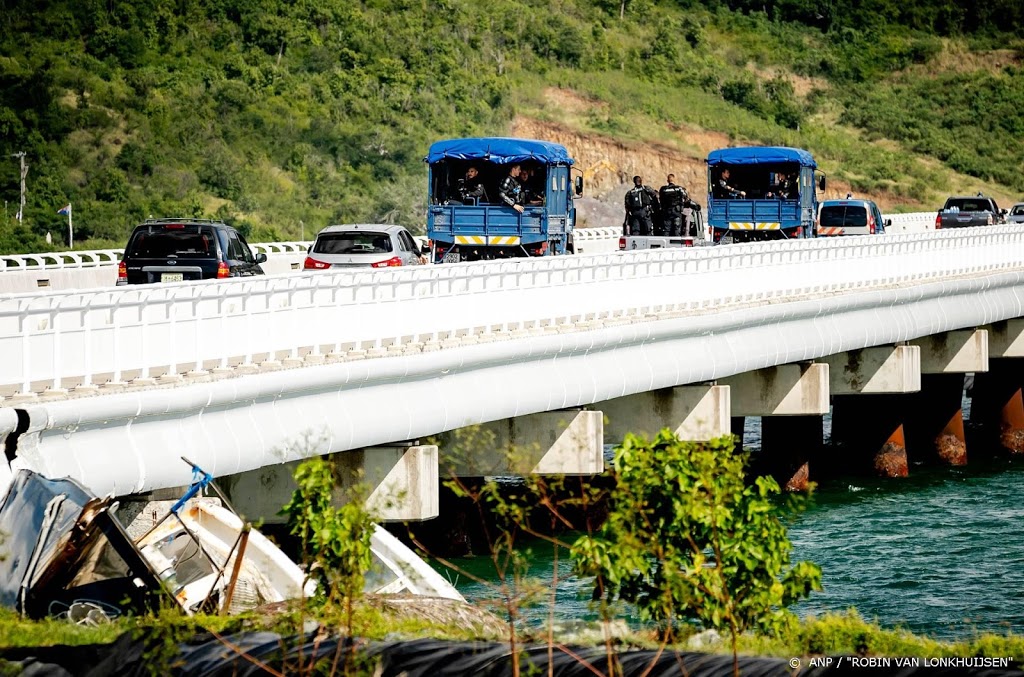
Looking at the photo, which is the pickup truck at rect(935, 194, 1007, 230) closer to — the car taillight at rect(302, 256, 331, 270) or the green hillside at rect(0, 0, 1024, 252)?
the green hillside at rect(0, 0, 1024, 252)

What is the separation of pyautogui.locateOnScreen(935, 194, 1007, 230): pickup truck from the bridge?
73.1 feet

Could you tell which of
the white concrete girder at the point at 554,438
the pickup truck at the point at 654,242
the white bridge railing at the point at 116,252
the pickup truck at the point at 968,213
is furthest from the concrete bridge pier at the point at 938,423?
the pickup truck at the point at 968,213

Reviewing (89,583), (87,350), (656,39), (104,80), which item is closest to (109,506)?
(89,583)

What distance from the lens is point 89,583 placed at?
35.3 feet

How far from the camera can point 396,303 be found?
62.2 ft

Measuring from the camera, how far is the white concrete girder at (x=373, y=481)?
16.3 m

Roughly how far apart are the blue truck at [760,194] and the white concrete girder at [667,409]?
17.4 metres

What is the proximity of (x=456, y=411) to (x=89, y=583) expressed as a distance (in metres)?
7.74

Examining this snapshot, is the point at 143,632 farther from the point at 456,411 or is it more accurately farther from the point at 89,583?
the point at 456,411

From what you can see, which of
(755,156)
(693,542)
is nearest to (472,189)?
(755,156)

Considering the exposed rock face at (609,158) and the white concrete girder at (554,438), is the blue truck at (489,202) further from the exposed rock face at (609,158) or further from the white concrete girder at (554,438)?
the exposed rock face at (609,158)

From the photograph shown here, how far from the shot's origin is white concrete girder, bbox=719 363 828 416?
1002 inches

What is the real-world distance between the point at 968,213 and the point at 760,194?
55.8 ft

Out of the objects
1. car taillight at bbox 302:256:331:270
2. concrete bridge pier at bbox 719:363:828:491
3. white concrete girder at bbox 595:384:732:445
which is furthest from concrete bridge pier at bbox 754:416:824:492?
car taillight at bbox 302:256:331:270
